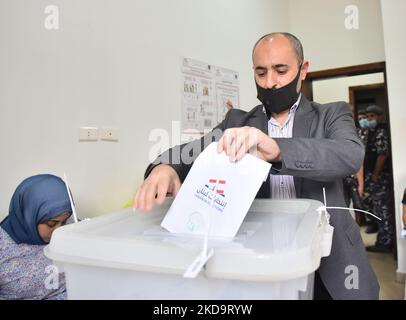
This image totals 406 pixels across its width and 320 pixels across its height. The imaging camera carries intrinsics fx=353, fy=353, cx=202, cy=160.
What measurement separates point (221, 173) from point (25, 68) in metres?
1.13

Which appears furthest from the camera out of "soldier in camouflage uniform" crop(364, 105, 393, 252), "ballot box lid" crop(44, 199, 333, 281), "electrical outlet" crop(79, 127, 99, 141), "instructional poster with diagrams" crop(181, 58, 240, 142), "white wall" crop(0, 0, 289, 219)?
"soldier in camouflage uniform" crop(364, 105, 393, 252)

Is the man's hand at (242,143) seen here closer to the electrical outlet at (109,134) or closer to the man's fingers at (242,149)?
the man's fingers at (242,149)

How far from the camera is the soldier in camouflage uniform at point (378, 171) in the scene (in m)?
3.60

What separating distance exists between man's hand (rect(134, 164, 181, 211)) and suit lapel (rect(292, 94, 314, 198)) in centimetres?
32

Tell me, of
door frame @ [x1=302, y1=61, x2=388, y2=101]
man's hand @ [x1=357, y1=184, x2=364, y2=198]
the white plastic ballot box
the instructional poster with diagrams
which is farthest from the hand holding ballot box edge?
man's hand @ [x1=357, y1=184, x2=364, y2=198]

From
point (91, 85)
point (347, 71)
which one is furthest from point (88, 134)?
point (347, 71)

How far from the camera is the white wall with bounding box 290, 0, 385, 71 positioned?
10.3ft

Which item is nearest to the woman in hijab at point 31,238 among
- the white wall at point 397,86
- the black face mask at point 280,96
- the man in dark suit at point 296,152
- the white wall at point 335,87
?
the man in dark suit at point 296,152

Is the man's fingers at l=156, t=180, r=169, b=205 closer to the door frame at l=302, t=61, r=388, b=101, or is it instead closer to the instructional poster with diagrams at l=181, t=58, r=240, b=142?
the instructional poster with diagrams at l=181, t=58, r=240, b=142

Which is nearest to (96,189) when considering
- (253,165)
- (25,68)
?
(25,68)

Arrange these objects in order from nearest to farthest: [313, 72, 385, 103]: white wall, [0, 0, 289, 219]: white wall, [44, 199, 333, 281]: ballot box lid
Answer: [44, 199, 333, 281]: ballot box lid
[0, 0, 289, 219]: white wall
[313, 72, 385, 103]: white wall

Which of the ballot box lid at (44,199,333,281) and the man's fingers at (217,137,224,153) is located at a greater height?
the man's fingers at (217,137,224,153)

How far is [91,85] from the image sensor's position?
1625 millimetres

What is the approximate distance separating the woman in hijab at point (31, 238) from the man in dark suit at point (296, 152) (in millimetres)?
613
